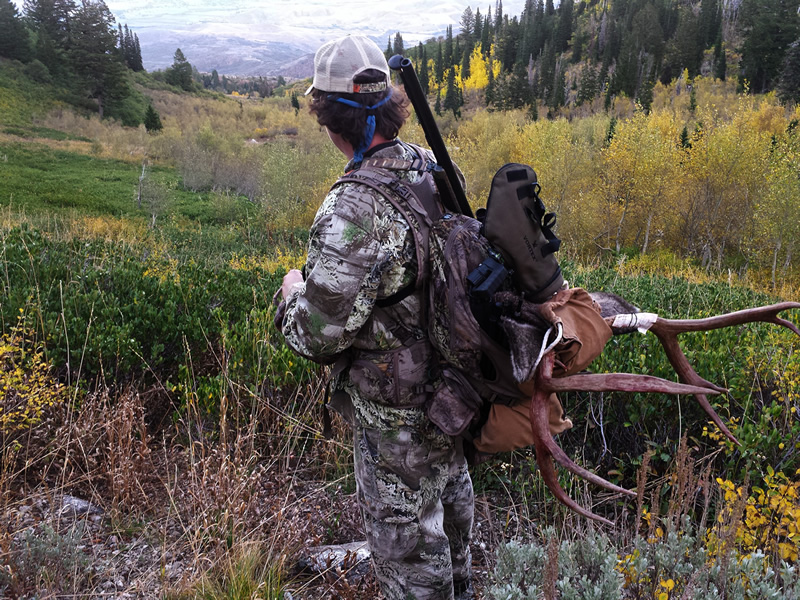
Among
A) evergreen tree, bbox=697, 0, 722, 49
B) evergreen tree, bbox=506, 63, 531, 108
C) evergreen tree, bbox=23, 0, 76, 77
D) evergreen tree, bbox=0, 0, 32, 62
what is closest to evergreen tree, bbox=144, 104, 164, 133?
evergreen tree, bbox=23, 0, 76, 77

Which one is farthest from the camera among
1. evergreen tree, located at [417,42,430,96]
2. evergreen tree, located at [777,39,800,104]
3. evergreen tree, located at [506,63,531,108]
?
evergreen tree, located at [417,42,430,96]

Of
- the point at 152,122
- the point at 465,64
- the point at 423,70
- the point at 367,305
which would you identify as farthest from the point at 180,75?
the point at 367,305

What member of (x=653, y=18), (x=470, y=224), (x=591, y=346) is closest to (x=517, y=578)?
(x=591, y=346)

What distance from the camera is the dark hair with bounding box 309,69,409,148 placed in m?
1.72

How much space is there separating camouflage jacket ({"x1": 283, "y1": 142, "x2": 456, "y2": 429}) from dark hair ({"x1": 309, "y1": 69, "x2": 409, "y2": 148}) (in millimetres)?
73

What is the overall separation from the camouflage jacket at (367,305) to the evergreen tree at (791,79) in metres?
60.7

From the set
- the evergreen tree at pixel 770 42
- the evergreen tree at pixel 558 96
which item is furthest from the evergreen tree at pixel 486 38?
the evergreen tree at pixel 770 42

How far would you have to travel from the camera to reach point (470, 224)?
5.74ft

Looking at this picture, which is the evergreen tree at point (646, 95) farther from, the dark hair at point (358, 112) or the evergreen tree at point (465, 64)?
the dark hair at point (358, 112)

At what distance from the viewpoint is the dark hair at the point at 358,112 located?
172 centimetres

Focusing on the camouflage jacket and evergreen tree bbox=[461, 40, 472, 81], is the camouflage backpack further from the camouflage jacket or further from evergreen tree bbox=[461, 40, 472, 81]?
evergreen tree bbox=[461, 40, 472, 81]

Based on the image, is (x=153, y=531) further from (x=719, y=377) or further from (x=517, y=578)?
(x=719, y=377)

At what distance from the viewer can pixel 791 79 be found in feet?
161

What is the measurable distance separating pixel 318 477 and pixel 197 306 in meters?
2.12
